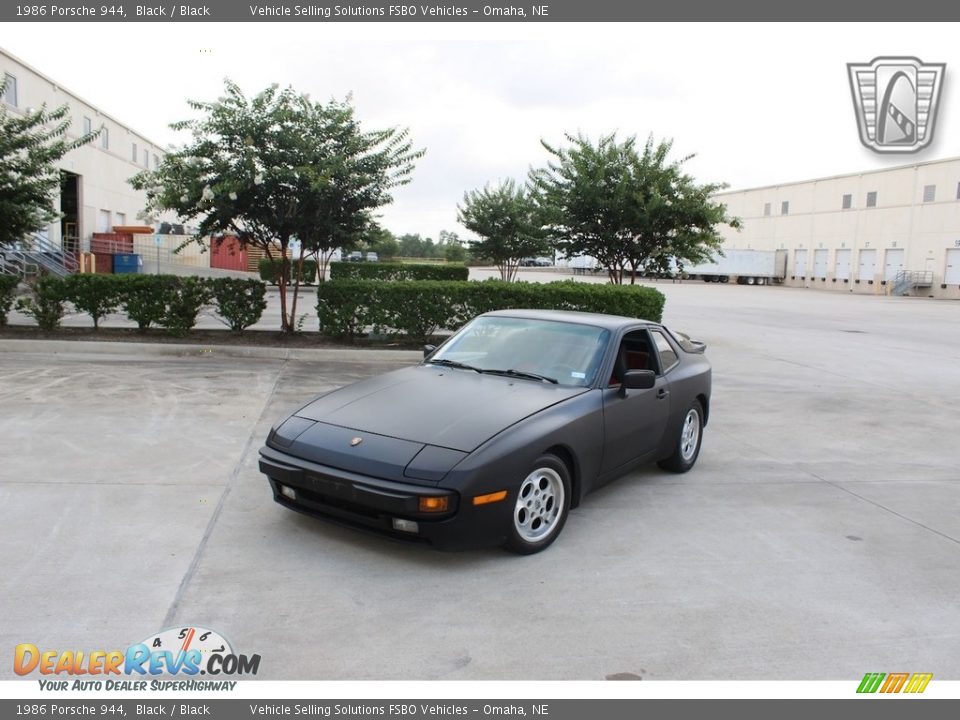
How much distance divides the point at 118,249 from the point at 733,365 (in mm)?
31206

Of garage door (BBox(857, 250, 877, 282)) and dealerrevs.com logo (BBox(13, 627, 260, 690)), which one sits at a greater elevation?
garage door (BBox(857, 250, 877, 282))

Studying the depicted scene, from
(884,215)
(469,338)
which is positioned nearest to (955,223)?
(884,215)

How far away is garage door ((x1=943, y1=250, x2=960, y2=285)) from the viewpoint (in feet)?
163

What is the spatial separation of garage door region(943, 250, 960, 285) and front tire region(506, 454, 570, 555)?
5468cm

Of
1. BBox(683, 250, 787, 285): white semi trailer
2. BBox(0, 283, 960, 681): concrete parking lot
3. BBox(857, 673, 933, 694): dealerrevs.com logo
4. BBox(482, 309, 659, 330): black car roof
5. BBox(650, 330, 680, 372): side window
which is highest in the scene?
BBox(683, 250, 787, 285): white semi trailer

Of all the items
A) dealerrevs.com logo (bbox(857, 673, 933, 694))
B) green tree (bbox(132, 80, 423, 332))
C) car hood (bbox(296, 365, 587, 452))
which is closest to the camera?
dealerrevs.com logo (bbox(857, 673, 933, 694))

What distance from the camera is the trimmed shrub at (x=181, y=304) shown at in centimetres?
1266

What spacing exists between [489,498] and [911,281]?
183 ft

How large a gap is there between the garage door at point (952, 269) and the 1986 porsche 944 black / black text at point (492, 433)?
A: 173 feet

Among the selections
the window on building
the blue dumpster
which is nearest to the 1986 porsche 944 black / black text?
the window on building

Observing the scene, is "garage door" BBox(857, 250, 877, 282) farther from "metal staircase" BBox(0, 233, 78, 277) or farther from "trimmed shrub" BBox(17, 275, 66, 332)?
"trimmed shrub" BBox(17, 275, 66, 332)

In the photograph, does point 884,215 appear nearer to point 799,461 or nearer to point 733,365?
point 733,365

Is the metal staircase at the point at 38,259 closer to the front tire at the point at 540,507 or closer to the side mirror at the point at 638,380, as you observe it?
the side mirror at the point at 638,380

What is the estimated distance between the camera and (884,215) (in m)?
55.1
